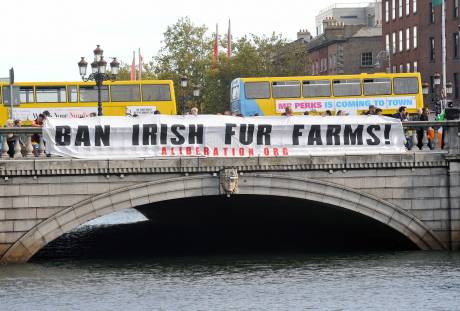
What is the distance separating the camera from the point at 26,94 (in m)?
56.8

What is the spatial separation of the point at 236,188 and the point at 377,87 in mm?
27742

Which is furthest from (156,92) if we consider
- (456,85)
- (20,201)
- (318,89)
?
(456,85)

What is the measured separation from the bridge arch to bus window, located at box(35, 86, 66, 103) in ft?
89.5

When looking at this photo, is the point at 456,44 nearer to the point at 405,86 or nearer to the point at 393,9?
the point at 393,9

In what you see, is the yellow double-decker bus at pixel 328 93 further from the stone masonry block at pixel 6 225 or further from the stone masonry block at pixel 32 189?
the stone masonry block at pixel 6 225

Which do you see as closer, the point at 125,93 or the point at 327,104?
the point at 327,104

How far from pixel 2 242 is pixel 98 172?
302 cm

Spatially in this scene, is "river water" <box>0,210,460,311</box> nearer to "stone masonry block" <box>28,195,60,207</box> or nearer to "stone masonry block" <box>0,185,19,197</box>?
"stone masonry block" <box>28,195,60,207</box>

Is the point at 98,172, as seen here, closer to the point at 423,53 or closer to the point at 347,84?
the point at 347,84

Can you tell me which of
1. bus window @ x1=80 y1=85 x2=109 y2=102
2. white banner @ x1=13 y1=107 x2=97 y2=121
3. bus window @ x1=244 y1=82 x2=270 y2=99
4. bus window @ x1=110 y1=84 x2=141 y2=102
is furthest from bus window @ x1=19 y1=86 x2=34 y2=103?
bus window @ x1=244 y1=82 x2=270 y2=99

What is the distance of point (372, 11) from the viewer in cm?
15188

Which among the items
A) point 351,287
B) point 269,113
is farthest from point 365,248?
point 269,113

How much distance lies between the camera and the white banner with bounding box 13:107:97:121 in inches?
2206

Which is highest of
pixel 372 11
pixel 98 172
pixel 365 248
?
pixel 372 11
